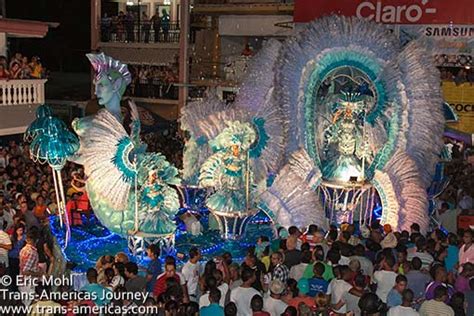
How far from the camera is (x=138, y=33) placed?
26.0 metres

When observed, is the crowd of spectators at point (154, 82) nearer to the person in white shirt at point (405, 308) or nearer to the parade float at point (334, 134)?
the parade float at point (334, 134)

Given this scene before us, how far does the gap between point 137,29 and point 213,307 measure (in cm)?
2033

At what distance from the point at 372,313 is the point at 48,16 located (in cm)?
2739

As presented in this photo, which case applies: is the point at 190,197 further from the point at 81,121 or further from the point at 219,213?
the point at 81,121

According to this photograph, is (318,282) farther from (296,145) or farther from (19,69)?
(19,69)

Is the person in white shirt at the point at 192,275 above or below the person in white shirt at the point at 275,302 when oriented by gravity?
A: below

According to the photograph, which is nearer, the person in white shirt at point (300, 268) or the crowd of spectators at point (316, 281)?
the crowd of spectators at point (316, 281)

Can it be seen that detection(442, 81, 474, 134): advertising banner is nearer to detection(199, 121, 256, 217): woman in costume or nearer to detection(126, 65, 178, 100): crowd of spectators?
detection(126, 65, 178, 100): crowd of spectators

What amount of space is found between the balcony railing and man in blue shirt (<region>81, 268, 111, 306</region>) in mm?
18760

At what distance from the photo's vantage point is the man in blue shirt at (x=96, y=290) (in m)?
7.02

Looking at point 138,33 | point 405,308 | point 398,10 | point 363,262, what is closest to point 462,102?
point 398,10

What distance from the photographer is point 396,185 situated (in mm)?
11781

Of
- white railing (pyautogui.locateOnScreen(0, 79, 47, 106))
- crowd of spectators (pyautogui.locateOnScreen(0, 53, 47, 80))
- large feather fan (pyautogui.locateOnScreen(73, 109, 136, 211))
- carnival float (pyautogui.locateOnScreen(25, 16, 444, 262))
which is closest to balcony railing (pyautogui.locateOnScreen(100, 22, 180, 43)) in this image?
crowd of spectators (pyautogui.locateOnScreen(0, 53, 47, 80))

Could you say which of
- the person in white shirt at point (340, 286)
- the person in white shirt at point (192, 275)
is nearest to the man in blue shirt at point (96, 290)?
the person in white shirt at point (192, 275)
